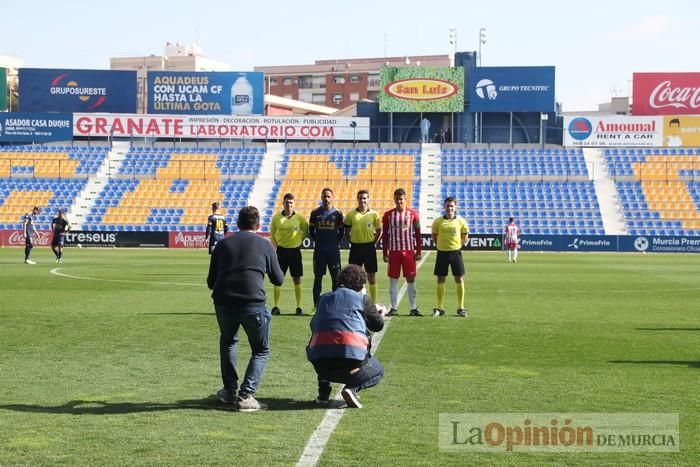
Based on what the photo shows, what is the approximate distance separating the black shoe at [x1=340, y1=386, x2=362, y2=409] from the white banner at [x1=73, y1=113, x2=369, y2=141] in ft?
200

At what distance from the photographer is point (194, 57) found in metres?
134

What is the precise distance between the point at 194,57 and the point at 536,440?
130m

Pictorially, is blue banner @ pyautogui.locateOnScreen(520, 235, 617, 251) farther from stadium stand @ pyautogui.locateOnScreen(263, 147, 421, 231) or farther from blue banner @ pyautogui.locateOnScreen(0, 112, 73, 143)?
blue banner @ pyautogui.locateOnScreen(0, 112, 73, 143)

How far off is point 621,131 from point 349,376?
204 feet

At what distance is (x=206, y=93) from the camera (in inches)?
2844

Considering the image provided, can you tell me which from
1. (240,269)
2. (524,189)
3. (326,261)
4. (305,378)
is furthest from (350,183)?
(240,269)

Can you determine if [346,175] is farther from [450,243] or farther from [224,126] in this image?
[450,243]

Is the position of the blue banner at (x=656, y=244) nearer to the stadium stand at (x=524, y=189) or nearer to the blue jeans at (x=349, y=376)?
the stadium stand at (x=524, y=189)

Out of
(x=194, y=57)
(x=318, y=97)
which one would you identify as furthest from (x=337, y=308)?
(x=318, y=97)

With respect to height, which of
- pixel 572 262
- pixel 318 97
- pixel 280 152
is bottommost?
pixel 572 262

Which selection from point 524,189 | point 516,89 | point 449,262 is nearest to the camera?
point 449,262

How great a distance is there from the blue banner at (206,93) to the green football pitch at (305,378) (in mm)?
49965

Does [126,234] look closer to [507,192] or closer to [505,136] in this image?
[507,192]

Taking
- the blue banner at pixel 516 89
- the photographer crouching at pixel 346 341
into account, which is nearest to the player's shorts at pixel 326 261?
the photographer crouching at pixel 346 341
